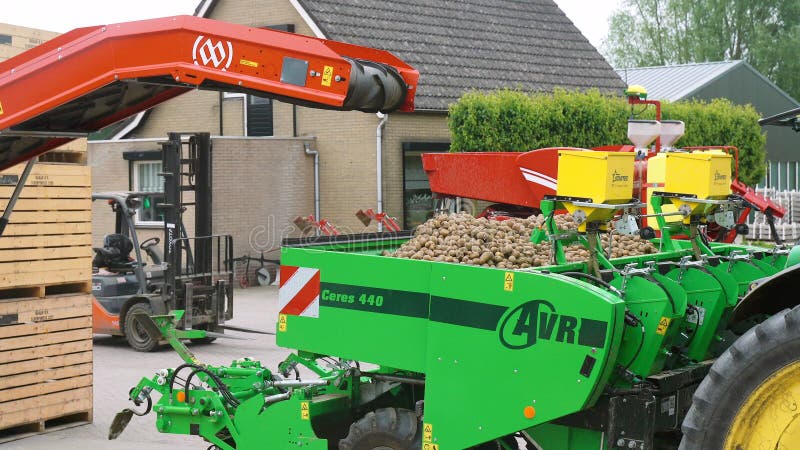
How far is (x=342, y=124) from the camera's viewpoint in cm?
2294

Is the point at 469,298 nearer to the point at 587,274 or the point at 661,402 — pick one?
the point at 587,274

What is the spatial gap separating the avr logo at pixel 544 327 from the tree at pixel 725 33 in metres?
51.8

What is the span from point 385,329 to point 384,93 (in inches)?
56.0

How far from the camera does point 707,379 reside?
486cm

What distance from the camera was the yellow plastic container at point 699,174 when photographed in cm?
688

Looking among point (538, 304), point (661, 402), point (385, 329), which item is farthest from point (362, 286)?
point (661, 402)

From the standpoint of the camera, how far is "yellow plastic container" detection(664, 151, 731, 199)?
688 cm

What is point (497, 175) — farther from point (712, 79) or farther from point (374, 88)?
point (712, 79)

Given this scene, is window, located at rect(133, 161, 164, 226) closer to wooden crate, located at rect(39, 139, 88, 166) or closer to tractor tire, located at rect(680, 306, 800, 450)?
wooden crate, located at rect(39, 139, 88, 166)

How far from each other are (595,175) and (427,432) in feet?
5.60

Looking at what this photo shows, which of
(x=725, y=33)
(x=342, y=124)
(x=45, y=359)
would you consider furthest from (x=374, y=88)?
(x=725, y=33)

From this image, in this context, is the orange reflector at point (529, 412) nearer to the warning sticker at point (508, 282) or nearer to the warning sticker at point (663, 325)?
the warning sticker at point (508, 282)

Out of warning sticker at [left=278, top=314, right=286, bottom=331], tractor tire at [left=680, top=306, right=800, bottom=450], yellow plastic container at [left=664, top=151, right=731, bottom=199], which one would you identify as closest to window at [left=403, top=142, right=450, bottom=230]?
yellow plastic container at [left=664, top=151, right=731, bottom=199]

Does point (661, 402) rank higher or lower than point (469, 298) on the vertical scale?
lower
